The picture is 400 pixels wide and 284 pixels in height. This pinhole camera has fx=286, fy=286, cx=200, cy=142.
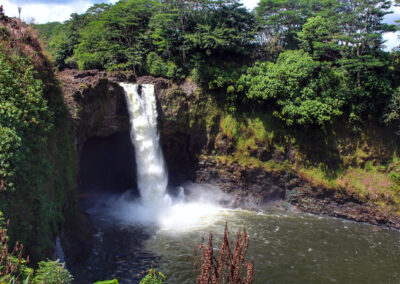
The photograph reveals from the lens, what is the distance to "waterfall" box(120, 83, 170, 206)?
17.5m

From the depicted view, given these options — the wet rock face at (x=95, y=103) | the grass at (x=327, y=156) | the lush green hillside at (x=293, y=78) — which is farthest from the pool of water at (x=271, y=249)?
the wet rock face at (x=95, y=103)

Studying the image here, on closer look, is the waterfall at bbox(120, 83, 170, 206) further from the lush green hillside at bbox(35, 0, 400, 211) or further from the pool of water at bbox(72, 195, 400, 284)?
the lush green hillside at bbox(35, 0, 400, 211)

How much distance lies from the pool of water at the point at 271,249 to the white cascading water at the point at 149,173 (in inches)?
55.5

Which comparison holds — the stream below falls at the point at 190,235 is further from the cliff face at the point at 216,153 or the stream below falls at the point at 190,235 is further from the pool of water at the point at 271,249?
the cliff face at the point at 216,153

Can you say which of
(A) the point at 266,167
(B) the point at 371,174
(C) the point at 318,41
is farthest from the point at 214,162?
(C) the point at 318,41

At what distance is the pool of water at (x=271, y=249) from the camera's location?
1110 centimetres

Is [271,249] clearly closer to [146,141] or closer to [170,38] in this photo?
[146,141]

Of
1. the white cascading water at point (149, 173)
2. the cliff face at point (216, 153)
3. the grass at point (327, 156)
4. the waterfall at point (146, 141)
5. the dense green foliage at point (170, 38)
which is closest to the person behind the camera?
the cliff face at point (216, 153)

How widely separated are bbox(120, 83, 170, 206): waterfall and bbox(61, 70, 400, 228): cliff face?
623 millimetres

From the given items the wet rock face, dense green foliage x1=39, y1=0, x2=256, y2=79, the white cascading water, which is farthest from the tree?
the wet rock face

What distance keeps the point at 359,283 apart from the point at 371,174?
8559mm

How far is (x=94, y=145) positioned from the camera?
59.9 ft

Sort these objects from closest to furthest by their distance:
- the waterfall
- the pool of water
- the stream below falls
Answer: the pool of water → the stream below falls → the waterfall

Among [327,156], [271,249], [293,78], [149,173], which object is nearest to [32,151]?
[149,173]
